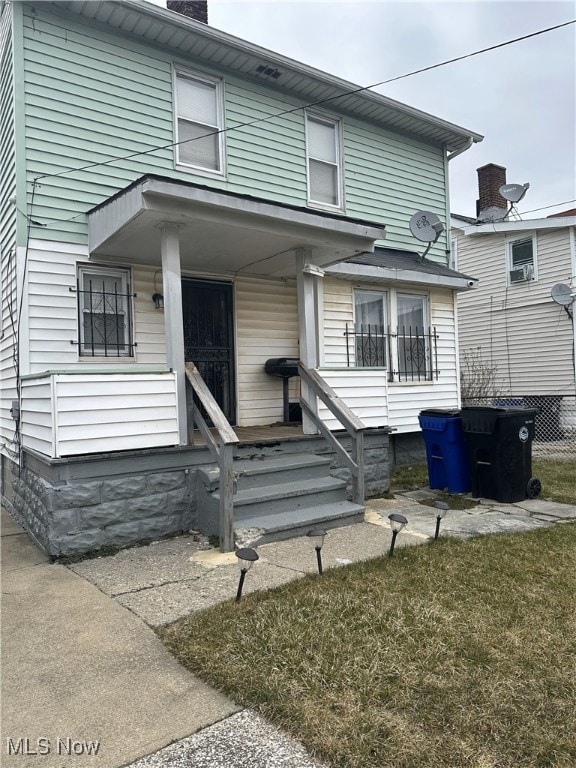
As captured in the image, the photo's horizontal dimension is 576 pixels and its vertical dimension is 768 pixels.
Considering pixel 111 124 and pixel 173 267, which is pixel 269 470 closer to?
pixel 173 267

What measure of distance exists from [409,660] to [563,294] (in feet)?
43.9

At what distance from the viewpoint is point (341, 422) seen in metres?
5.94

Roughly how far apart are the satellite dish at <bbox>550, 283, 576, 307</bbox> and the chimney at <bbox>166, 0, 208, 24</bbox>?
10.6 m

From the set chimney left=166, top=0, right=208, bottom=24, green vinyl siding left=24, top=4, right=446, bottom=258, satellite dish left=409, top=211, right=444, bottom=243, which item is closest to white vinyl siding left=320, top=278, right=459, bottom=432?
satellite dish left=409, top=211, right=444, bottom=243

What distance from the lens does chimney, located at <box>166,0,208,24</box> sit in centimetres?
775

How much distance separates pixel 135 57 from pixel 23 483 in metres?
5.33

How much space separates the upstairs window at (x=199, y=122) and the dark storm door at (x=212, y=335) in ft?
5.36

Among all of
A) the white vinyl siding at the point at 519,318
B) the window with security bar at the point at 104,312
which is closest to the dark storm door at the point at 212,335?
the window with security bar at the point at 104,312

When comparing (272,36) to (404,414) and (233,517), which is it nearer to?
(404,414)

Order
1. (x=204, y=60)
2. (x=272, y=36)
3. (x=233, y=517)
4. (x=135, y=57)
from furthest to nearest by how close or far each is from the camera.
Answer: (x=272, y=36), (x=204, y=60), (x=135, y=57), (x=233, y=517)

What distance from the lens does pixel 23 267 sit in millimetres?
5832

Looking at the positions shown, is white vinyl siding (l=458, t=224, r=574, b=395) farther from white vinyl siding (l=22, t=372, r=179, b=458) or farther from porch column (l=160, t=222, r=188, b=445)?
white vinyl siding (l=22, t=372, r=179, b=458)

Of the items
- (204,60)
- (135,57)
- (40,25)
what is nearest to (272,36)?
(204,60)

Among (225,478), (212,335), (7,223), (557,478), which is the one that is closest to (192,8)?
(7,223)
